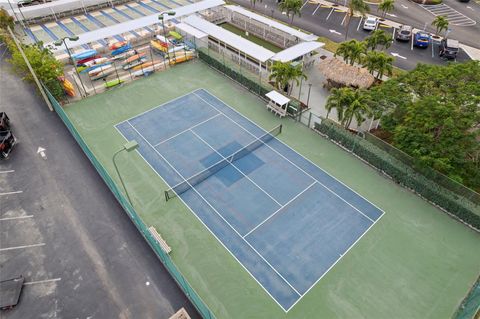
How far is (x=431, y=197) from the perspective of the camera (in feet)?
76.8

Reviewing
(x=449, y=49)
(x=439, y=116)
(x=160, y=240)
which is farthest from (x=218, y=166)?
(x=449, y=49)

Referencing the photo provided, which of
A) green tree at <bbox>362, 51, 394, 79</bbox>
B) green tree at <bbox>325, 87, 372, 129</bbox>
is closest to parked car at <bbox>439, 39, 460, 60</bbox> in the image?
green tree at <bbox>362, 51, 394, 79</bbox>

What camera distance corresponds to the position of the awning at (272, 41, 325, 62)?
34844 mm

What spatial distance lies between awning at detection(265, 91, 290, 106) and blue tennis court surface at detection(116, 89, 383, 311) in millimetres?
3274

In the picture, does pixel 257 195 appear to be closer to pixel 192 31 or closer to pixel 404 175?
pixel 404 175

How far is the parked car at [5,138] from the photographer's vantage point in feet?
90.2

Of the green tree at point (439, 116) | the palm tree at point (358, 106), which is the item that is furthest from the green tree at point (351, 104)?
the green tree at point (439, 116)

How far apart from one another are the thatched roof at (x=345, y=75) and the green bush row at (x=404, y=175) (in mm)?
6311

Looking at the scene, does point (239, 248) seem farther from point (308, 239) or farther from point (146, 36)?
point (146, 36)

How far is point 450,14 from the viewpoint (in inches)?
2000

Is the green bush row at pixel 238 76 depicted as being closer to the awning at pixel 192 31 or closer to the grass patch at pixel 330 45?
the awning at pixel 192 31

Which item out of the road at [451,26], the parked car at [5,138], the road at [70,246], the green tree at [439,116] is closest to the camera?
the road at [70,246]

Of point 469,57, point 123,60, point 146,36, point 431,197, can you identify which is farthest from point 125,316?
point 469,57

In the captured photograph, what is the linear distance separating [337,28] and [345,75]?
18.6 metres
